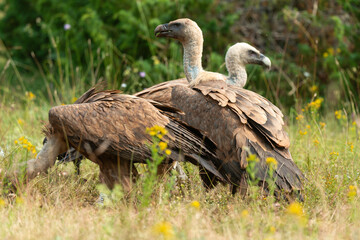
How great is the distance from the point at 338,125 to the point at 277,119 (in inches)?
111

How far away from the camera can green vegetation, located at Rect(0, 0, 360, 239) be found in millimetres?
3701

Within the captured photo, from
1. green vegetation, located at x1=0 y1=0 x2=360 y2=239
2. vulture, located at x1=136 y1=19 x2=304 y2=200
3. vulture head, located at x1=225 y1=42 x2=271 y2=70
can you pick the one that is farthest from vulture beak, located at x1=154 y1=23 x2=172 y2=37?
green vegetation, located at x1=0 y1=0 x2=360 y2=239

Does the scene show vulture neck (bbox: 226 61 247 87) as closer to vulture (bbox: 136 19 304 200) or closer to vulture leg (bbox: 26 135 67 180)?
vulture (bbox: 136 19 304 200)

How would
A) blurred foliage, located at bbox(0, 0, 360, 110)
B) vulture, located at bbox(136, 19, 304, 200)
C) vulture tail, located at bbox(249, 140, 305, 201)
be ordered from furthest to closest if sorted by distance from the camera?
blurred foliage, located at bbox(0, 0, 360, 110), vulture, located at bbox(136, 19, 304, 200), vulture tail, located at bbox(249, 140, 305, 201)

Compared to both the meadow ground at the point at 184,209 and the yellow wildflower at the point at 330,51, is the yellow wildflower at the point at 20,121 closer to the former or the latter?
the meadow ground at the point at 184,209

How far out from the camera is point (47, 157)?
4.61 metres

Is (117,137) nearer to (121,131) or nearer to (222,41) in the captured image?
(121,131)

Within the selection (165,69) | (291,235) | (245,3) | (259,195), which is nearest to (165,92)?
(259,195)

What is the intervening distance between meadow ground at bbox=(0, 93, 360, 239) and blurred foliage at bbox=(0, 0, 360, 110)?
2550 millimetres

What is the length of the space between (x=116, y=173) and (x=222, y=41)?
14.7ft

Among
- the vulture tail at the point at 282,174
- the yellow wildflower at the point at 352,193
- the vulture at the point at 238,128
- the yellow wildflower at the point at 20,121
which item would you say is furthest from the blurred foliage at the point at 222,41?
the yellow wildflower at the point at 352,193

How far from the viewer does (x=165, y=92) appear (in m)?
5.02

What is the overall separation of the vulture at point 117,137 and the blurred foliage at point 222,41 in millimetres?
2967

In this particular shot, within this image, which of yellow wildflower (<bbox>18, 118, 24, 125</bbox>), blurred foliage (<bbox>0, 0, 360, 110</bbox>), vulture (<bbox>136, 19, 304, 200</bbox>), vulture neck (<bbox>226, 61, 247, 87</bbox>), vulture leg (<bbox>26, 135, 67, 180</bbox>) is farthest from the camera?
blurred foliage (<bbox>0, 0, 360, 110</bbox>)
